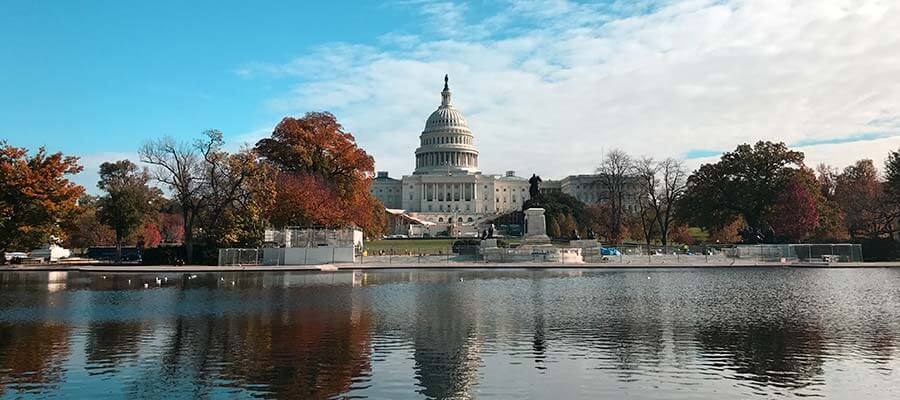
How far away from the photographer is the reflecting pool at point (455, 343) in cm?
1040

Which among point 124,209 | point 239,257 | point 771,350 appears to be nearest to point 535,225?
point 239,257

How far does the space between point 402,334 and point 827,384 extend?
8.15 m

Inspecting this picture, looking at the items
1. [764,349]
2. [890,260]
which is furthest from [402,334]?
[890,260]

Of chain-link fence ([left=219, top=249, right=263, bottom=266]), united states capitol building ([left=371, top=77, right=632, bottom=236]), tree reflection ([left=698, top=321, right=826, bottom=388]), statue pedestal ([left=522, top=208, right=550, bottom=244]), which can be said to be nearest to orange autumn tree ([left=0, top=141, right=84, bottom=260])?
chain-link fence ([left=219, top=249, right=263, bottom=266])

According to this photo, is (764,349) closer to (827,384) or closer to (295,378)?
(827,384)

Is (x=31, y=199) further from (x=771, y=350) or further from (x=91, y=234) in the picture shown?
(x=771, y=350)

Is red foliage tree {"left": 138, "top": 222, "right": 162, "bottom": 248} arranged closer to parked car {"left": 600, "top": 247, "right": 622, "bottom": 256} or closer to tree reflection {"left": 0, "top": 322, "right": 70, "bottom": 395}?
parked car {"left": 600, "top": 247, "right": 622, "bottom": 256}

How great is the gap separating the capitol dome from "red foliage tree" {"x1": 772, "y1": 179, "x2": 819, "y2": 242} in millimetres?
109014

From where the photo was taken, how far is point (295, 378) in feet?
35.4

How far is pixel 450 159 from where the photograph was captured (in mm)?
164000

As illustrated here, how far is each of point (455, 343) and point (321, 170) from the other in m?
40.1

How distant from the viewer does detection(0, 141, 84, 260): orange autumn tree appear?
42.3 meters

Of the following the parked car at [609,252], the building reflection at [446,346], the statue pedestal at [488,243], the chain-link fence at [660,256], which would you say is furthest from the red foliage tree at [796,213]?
the building reflection at [446,346]

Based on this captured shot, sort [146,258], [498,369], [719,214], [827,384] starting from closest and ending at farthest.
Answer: [827,384]
[498,369]
[146,258]
[719,214]
